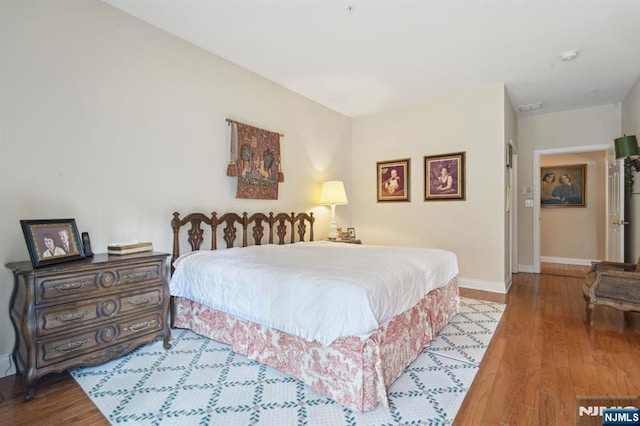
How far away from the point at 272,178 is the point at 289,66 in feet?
4.41

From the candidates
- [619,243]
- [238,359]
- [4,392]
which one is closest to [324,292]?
[238,359]

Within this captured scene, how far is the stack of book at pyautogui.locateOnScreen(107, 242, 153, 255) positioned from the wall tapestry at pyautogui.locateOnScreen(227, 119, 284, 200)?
1251 millimetres

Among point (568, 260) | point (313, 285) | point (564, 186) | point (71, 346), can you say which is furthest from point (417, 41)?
point (568, 260)

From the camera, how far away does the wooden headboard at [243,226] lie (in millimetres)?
3025

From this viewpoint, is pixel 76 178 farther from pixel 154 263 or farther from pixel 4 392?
pixel 4 392

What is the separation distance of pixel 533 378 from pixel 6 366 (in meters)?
3.47

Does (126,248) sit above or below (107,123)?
below

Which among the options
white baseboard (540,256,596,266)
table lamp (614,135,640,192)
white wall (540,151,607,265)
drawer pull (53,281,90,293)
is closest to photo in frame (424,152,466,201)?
table lamp (614,135,640,192)

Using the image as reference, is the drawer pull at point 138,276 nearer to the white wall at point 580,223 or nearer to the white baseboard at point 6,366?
the white baseboard at point 6,366

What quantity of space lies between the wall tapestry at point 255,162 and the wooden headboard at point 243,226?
0.29 meters

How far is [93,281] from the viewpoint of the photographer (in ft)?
6.52

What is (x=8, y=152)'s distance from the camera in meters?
2.04

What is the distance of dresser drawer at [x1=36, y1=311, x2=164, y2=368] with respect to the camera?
1.80 metres

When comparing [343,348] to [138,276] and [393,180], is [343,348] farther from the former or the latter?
[393,180]
